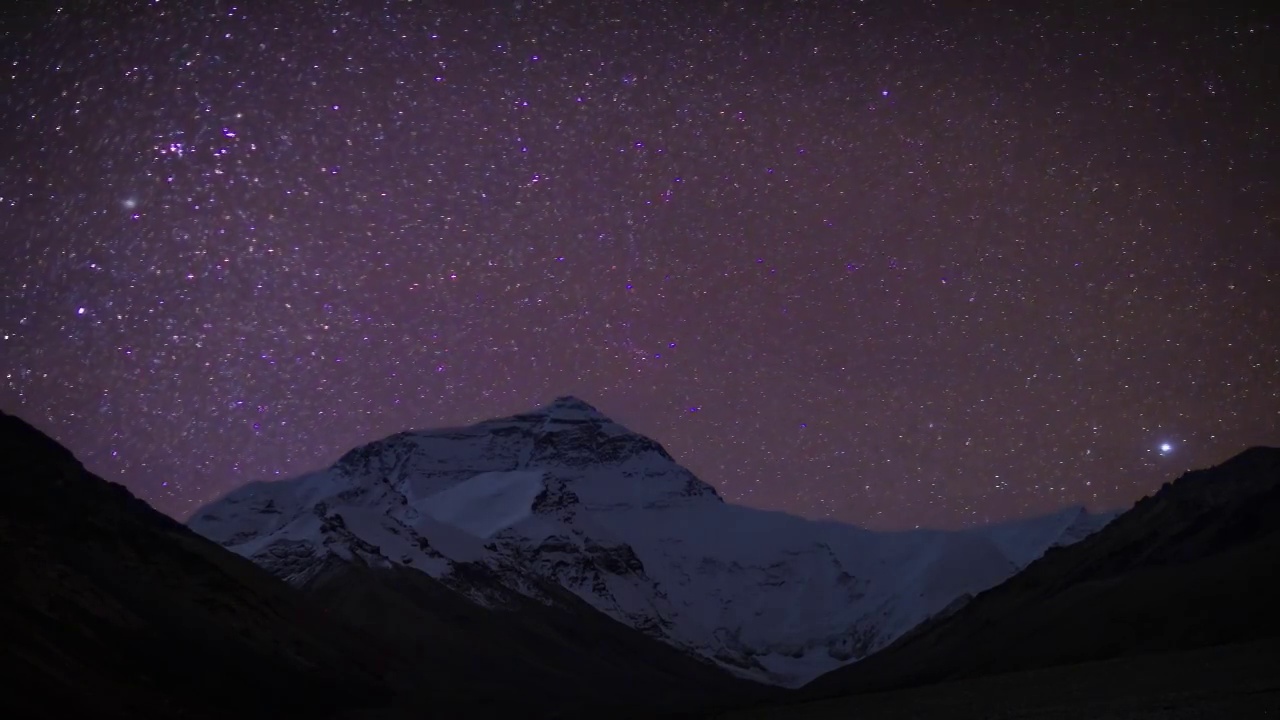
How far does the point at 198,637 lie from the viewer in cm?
8281

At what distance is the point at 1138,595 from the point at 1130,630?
26.3 feet

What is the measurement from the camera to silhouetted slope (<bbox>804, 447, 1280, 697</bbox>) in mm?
65250

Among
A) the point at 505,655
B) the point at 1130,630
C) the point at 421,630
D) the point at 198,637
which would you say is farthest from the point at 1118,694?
the point at 421,630

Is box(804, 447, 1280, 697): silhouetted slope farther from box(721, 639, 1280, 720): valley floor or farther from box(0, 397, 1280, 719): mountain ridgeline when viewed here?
box(721, 639, 1280, 720): valley floor

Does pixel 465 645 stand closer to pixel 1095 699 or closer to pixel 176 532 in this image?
pixel 176 532

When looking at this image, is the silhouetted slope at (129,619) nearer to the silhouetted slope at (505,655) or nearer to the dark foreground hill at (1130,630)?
the silhouetted slope at (505,655)

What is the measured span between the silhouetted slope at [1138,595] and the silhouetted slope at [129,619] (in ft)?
154

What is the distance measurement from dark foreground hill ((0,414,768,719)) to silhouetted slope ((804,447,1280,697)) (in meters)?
30.2

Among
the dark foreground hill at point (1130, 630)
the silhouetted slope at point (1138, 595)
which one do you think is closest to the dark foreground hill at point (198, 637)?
the silhouetted slope at point (1138, 595)

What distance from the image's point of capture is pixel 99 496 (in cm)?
9394

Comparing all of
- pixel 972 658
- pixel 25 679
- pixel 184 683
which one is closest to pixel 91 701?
pixel 25 679

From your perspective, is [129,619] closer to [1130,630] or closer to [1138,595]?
[1130,630]

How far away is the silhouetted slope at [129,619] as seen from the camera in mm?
59062

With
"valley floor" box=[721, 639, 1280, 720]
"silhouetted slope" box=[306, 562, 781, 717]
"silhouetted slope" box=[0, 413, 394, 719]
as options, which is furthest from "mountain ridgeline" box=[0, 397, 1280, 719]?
"silhouetted slope" box=[306, 562, 781, 717]
